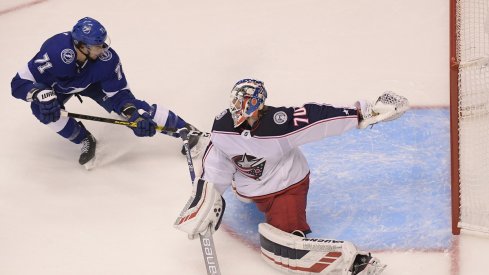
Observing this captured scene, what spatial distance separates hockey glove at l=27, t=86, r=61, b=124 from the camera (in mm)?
3621

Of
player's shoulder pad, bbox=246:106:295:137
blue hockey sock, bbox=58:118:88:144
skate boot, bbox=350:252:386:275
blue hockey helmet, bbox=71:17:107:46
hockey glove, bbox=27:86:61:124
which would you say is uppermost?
blue hockey helmet, bbox=71:17:107:46

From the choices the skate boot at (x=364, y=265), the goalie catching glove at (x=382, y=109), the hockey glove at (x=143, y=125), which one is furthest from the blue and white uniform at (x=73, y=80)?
the skate boot at (x=364, y=265)

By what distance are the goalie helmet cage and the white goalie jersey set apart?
43 centimetres

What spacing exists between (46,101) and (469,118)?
→ 6.04ft

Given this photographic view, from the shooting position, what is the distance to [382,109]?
314cm

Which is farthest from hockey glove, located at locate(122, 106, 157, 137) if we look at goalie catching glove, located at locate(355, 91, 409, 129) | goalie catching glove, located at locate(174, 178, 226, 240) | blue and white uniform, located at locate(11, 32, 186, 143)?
goalie catching glove, located at locate(355, 91, 409, 129)

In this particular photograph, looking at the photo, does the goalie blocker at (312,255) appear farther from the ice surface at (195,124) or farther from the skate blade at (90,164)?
the skate blade at (90,164)

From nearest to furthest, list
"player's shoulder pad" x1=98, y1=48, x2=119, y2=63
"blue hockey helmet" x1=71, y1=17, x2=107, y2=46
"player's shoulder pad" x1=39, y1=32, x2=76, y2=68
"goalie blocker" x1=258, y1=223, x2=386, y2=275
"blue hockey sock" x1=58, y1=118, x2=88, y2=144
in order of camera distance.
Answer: "goalie blocker" x1=258, y1=223, x2=386, y2=275, "blue hockey helmet" x1=71, y1=17, x2=107, y2=46, "player's shoulder pad" x1=39, y1=32, x2=76, y2=68, "player's shoulder pad" x1=98, y1=48, x2=119, y2=63, "blue hockey sock" x1=58, y1=118, x2=88, y2=144

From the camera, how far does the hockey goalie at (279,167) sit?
310 centimetres

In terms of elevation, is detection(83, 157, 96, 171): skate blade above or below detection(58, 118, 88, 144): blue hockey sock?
below

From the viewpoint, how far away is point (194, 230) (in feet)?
10.4

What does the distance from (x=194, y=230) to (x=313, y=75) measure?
1.51 meters

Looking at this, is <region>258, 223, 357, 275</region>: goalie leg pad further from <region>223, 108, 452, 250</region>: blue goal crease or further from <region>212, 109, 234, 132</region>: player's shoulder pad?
<region>212, 109, 234, 132</region>: player's shoulder pad

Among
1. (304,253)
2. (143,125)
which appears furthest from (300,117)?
(143,125)
